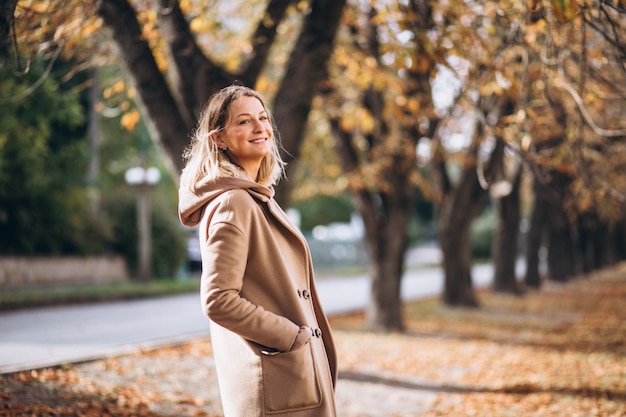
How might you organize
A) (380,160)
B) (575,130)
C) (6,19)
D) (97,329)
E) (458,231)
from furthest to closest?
(458,231) → (380,160) → (97,329) → (575,130) → (6,19)

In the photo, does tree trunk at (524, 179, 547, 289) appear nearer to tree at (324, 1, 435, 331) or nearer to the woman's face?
tree at (324, 1, 435, 331)

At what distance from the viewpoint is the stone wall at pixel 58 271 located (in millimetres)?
19391

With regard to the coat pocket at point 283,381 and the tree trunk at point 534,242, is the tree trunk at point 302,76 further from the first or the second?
the tree trunk at point 534,242

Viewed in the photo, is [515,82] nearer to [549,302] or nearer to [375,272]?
[375,272]

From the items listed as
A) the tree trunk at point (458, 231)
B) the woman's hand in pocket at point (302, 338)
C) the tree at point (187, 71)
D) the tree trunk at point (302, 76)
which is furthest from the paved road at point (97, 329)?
the woman's hand in pocket at point (302, 338)

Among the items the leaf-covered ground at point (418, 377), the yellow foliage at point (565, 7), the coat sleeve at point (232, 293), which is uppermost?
the yellow foliage at point (565, 7)

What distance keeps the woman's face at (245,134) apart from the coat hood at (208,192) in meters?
0.21

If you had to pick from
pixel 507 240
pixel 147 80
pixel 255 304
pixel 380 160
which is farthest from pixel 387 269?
pixel 255 304

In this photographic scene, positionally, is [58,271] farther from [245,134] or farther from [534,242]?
[245,134]

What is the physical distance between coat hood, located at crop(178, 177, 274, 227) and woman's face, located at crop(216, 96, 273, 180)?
0.21m

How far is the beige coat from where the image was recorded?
277 centimetres

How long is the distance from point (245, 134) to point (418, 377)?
22.0 feet

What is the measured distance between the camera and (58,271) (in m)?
21.2

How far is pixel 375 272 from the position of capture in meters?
13.3
